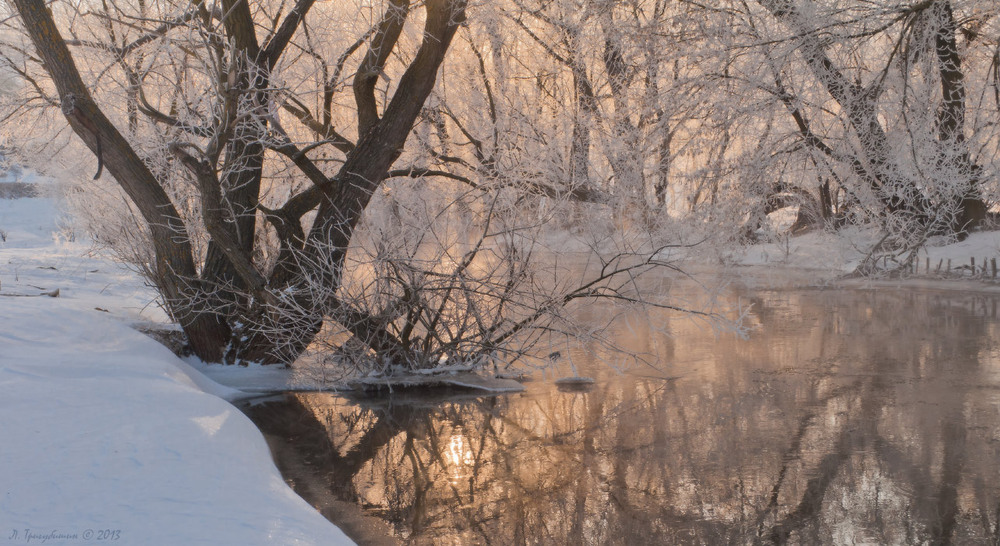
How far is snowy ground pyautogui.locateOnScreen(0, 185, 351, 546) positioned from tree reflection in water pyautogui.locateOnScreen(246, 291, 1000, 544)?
2.43 ft

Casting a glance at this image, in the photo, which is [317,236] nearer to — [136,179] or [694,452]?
[136,179]

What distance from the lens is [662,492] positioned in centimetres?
535

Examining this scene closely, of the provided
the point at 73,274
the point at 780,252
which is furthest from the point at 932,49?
the point at 73,274

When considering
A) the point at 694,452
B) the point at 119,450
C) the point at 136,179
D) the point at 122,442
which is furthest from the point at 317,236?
the point at 694,452

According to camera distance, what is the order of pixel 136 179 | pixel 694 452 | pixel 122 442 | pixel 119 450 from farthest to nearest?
pixel 136 179
pixel 694 452
pixel 122 442
pixel 119 450

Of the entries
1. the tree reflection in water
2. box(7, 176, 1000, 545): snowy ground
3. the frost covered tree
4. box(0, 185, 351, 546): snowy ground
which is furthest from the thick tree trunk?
the tree reflection in water

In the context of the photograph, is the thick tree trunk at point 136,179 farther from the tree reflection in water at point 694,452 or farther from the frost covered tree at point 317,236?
the tree reflection in water at point 694,452

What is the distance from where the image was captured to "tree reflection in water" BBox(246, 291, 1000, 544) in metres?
4.86

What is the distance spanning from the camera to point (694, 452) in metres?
6.14

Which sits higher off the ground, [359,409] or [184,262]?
[184,262]

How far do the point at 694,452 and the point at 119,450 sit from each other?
3.85 m

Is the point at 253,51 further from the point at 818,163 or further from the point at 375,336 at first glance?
the point at 818,163

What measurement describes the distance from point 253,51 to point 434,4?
1.98 metres

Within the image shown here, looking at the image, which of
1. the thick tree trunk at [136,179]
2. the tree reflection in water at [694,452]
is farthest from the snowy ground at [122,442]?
the tree reflection in water at [694,452]
